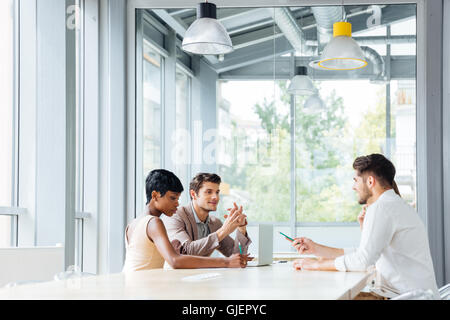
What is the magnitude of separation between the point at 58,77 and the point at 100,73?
1.17m

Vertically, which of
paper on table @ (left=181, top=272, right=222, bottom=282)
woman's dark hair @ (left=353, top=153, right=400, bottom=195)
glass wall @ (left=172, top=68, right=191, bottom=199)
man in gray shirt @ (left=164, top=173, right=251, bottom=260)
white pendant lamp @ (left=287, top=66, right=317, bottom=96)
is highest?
white pendant lamp @ (left=287, top=66, right=317, bottom=96)

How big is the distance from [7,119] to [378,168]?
287cm

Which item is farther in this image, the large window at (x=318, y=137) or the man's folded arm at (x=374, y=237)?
the large window at (x=318, y=137)

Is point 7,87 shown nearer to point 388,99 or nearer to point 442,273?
point 388,99

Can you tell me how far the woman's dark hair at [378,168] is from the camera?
10.7 ft

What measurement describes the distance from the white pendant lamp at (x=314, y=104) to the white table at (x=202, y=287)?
9.52 ft

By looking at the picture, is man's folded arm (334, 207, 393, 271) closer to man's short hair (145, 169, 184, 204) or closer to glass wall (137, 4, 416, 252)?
man's short hair (145, 169, 184, 204)

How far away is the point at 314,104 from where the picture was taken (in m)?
5.80

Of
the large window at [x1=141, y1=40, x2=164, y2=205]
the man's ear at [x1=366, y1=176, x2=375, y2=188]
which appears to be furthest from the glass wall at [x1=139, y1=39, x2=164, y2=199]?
the man's ear at [x1=366, y1=176, x2=375, y2=188]

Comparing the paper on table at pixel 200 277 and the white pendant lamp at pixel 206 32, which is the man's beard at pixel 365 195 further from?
the white pendant lamp at pixel 206 32

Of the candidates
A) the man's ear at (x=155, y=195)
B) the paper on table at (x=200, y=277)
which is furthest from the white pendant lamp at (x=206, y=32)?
the paper on table at (x=200, y=277)

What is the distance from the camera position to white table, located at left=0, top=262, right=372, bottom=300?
6.98 feet

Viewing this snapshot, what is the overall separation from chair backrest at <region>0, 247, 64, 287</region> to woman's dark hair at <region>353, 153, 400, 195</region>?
2.06 metres
